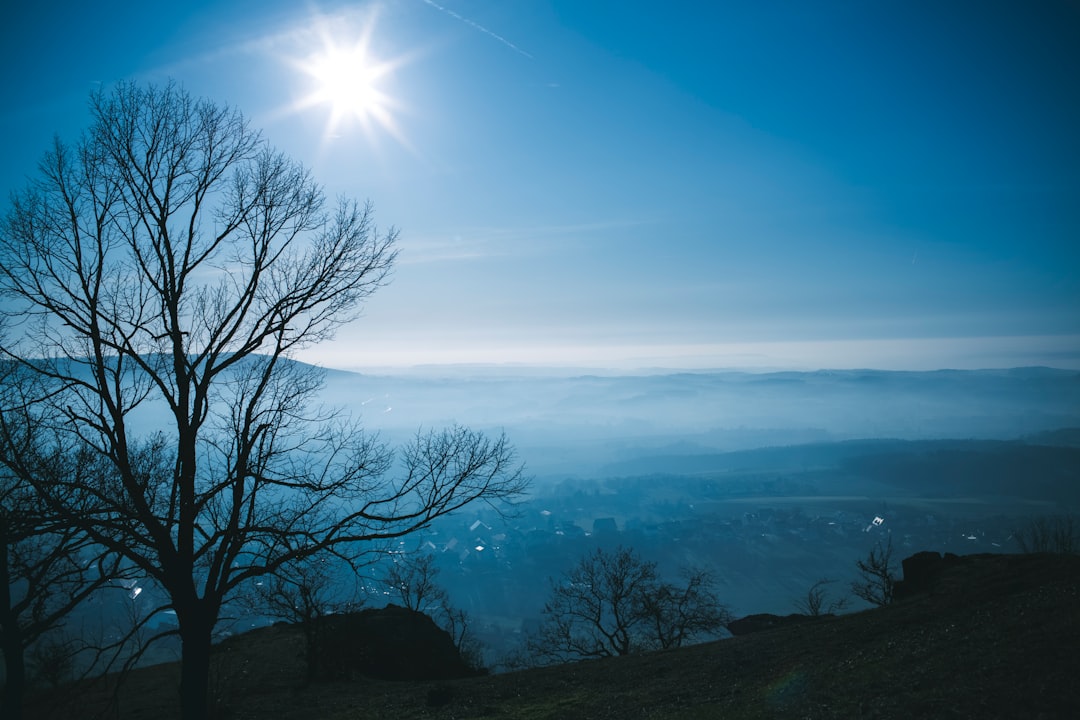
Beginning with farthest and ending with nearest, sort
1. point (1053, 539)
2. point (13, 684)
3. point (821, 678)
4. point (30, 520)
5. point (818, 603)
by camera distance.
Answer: point (1053, 539) → point (818, 603) → point (821, 678) → point (13, 684) → point (30, 520)

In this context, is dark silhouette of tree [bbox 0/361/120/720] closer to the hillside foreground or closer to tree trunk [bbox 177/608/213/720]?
tree trunk [bbox 177/608/213/720]

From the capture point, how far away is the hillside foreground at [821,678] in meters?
7.98

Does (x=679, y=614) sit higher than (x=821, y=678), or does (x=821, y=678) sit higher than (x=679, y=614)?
(x=821, y=678)

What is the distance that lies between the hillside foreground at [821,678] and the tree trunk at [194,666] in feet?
19.3

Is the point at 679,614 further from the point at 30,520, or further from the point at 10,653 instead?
the point at 30,520

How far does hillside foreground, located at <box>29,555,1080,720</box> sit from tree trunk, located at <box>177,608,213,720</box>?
19.3 feet

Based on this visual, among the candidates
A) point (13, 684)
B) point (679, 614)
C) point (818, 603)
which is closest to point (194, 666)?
point (13, 684)

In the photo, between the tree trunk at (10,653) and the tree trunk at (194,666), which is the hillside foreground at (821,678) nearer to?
the tree trunk at (10,653)

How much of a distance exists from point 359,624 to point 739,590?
7996cm

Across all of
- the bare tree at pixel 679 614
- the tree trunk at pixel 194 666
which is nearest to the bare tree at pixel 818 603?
the bare tree at pixel 679 614

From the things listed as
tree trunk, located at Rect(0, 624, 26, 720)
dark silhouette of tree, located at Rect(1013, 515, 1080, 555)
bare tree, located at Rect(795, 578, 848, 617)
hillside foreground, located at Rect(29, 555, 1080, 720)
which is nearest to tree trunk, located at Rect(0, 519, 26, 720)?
tree trunk, located at Rect(0, 624, 26, 720)

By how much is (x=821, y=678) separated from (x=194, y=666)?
12.0m

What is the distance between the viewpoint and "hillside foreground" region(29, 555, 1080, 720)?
7.98 m

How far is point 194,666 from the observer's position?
835 cm
